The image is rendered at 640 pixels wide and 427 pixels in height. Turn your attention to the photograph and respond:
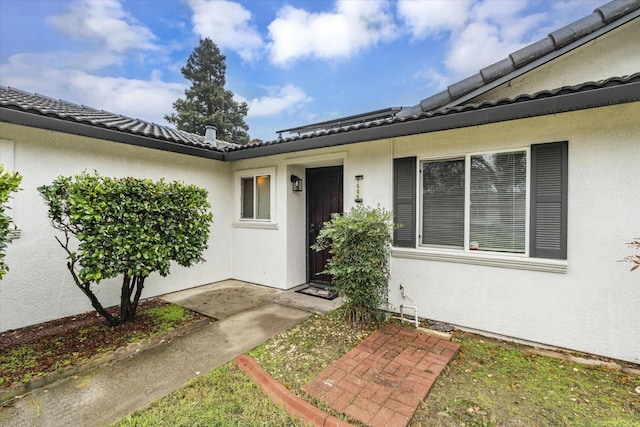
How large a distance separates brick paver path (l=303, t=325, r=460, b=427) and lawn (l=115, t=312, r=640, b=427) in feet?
0.43

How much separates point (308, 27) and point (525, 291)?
1219 cm

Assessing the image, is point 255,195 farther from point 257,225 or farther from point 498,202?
point 498,202

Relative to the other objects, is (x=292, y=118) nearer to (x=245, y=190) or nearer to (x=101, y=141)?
(x=245, y=190)

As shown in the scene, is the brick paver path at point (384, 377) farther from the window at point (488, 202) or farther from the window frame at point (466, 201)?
the window at point (488, 202)

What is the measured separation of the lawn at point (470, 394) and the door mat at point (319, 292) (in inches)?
93.4

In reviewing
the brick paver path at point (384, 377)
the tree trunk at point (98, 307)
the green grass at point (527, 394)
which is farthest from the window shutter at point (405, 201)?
the tree trunk at point (98, 307)

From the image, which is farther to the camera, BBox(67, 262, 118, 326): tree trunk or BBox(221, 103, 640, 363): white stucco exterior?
BBox(67, 262, 118, 326): tree trunk

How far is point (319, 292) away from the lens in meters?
6.98

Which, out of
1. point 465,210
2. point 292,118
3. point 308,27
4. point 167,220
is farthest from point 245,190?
point 292,118

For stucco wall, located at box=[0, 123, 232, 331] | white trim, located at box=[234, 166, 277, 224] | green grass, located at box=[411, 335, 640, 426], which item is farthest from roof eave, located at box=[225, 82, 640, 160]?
stucco wall, located at box=[0, 123, 232, 331]

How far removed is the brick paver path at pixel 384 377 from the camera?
2840 millimetres

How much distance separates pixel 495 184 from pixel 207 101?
33.4m

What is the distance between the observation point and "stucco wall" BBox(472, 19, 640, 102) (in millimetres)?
4500

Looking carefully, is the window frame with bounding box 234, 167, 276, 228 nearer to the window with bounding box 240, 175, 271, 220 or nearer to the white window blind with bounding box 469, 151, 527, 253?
the window with bounding box 240, 175, 271, 220
